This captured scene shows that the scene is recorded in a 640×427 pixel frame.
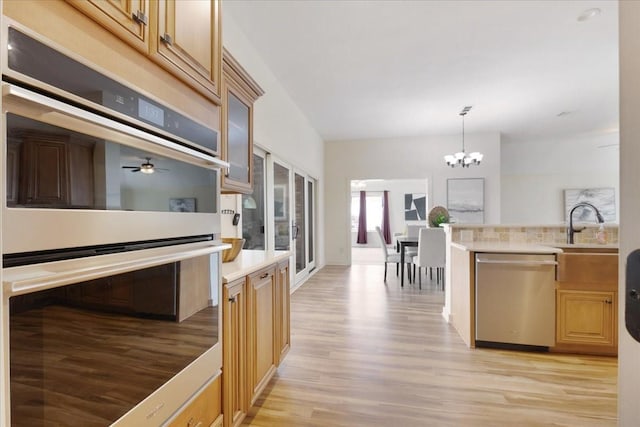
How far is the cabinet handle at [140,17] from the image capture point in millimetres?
894

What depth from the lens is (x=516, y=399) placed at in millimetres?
1880

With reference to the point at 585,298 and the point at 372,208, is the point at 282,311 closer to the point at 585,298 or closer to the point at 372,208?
the point at 585,298

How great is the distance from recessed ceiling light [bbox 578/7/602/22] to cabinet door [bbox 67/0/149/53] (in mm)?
3560

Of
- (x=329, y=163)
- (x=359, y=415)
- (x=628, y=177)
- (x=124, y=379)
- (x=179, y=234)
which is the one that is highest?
(x=329, y=163)

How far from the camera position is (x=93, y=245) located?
75cm

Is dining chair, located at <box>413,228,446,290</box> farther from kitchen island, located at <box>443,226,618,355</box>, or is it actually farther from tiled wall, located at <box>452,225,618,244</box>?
kitchen island, located at <box>443,226,618,355</box>

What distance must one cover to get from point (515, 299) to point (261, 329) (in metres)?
2.10

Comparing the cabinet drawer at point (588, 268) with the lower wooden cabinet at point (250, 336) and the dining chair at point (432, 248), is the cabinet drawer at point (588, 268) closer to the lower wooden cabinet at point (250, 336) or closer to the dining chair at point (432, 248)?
the dining chair at point (432, 248)

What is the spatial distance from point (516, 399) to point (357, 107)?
4271 millimetres

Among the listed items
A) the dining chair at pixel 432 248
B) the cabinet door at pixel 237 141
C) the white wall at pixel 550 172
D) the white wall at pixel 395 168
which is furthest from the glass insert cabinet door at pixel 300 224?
the white wall at pixel 550 172

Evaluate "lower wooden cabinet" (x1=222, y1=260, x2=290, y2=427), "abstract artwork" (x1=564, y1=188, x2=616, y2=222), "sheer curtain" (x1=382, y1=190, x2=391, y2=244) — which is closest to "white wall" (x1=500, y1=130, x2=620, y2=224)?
"abstract artwork" (x1=564, y1=188, x2=616, y2=222)

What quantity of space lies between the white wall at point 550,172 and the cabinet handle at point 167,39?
319 inches

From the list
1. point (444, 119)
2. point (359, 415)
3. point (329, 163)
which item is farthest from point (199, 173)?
point (329, 163)

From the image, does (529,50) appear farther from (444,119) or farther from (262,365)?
(262,365)
